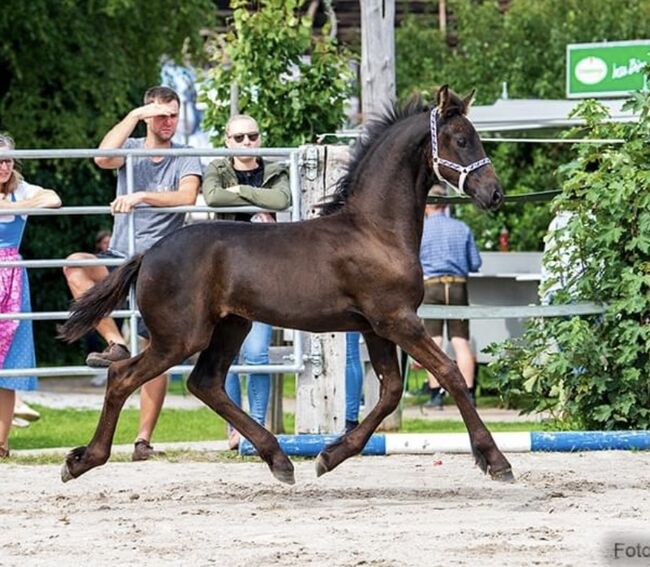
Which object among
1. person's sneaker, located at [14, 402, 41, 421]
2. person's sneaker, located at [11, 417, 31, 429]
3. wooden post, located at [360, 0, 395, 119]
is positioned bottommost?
person's sneaker, located at [11, 417, 31, 429]

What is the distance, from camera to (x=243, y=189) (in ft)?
33.2

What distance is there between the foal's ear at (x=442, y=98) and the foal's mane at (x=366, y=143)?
0.21 metres

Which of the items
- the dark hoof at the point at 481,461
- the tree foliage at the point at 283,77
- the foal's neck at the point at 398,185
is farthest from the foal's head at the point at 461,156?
the tree foliage at the point at 283,77

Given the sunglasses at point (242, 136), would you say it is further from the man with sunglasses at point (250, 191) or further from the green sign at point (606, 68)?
the green sign at point (606, 68)

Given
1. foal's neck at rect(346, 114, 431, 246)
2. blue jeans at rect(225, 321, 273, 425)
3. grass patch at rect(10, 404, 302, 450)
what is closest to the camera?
foal's neck at rect(346, 114, 431, 246)

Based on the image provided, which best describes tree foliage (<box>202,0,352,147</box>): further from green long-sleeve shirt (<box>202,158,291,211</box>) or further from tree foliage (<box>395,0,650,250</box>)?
tree foliage (<box>395,0,650,250</box>)

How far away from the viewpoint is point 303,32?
41.5 feet

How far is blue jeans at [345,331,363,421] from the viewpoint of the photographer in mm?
10930

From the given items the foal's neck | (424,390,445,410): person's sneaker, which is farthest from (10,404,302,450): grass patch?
the foal's neck

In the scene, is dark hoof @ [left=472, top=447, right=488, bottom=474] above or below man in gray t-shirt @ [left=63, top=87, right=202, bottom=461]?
below

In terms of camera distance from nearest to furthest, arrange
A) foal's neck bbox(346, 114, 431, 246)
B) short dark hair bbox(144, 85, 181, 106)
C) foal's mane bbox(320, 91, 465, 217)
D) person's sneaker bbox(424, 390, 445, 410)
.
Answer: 1. foal's neck bbox(346, 114, 431, 246)
2. foal's mane bbox(320, 91, 465, 217)
3. short dark hair bbox(144, 85, 181, 106)
4. person's sneaker bbox(424, 390, 445, 410)

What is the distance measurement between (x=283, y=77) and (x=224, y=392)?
450 cm

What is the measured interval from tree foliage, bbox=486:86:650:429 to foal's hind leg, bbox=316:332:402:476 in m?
2.24

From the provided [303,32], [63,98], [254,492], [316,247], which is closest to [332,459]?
[254,492]
